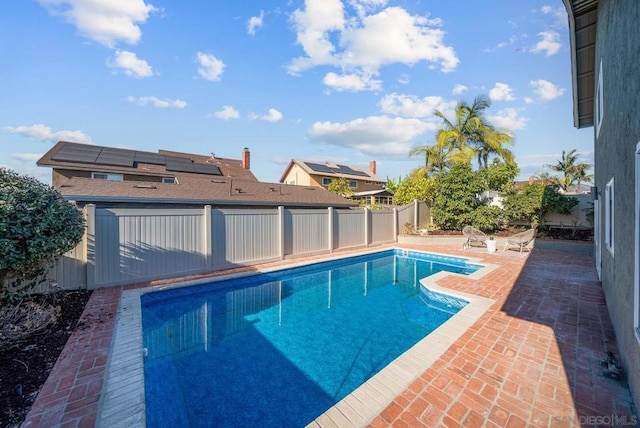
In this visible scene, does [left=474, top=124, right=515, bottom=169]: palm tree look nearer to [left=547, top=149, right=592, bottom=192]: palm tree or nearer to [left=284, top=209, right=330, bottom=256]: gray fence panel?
[left=284, top=209, right=330, bottom=256]: gray fence panel

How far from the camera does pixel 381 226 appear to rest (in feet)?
52.6

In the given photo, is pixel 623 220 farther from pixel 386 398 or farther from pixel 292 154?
pixel 292 154

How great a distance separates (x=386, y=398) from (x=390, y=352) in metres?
1.74

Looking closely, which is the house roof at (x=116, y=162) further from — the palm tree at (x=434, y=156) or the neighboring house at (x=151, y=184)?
the palm tree at (x=434, y=156)

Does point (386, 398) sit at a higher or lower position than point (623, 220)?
lower

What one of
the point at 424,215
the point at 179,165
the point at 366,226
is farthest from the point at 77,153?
the point at 424,215

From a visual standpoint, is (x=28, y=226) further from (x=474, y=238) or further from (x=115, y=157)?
(x=115, y=157)

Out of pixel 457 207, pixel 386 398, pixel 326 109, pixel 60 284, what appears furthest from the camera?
pixel 326 109

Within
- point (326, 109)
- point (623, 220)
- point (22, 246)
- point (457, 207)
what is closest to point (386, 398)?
point (623, 220)

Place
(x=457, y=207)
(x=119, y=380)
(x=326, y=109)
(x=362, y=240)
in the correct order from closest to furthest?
(x=119, y=380)
(x=362, y=240)
(x=457, y=207)
(x=326, y=109)

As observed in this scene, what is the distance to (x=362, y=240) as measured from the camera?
14867mm

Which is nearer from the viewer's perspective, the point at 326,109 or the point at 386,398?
the point at 386,398

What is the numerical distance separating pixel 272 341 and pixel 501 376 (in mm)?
3661

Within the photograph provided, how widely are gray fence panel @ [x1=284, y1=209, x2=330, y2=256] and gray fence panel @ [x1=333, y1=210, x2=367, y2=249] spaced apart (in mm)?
761
